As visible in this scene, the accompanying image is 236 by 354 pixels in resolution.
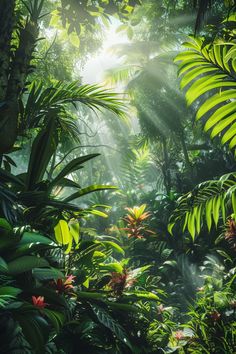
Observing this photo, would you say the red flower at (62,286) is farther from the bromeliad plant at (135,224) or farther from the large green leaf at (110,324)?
the bromeliad plant at (135,224)

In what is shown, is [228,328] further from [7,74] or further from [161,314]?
[7,74]

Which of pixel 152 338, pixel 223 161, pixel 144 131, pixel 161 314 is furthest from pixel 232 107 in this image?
pixel 144 131

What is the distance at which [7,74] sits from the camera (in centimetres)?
296

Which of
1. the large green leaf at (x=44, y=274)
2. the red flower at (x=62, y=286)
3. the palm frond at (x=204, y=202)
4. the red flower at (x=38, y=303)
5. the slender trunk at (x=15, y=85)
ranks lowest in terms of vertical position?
the red flower at (x=62, y=286)

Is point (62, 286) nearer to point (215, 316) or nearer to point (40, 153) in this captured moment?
point (40, 153)

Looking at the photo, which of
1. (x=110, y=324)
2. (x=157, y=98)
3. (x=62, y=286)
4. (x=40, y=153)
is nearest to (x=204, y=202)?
(x=110, y=324)

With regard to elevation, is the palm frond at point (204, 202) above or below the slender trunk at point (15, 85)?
below

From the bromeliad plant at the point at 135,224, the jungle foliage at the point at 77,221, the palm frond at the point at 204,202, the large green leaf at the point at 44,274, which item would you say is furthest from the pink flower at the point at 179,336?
the large green leaf at the point at 44,274

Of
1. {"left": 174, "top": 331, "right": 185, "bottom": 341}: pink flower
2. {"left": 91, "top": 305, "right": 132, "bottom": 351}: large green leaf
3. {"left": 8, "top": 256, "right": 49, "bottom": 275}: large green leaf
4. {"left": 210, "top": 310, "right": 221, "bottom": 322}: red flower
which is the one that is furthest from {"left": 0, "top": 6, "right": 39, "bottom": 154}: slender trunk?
{"left": 174, "top": 331, "right": 185, "bottom": 341}: pink flower

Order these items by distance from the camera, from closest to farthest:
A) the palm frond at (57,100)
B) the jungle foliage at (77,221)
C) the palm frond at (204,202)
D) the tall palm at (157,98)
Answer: the jungle foliage at (77,221) → the palm frond at (204,202) → the palm frond at (57,100) → the tall palm at (157,98)

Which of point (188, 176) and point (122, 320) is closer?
point (122, 320)

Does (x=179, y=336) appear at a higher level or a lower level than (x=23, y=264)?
lower

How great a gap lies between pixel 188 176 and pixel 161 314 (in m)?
8.98

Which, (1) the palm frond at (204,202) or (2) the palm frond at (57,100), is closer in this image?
(1) the palm frond at (204,202)
